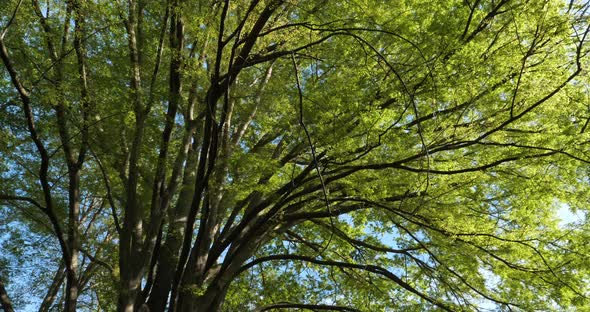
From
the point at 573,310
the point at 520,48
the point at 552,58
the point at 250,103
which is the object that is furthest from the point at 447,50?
the point at 573,310

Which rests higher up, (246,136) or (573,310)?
(246,136)

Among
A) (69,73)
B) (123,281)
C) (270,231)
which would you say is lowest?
(123,281)

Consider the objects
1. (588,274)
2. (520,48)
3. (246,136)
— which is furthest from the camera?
(246,136)

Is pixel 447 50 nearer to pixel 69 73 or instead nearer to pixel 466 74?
pixel 466 74

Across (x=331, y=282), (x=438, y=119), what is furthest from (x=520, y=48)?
(x=331, y=282)

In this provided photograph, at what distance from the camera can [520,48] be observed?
3920 millimetres

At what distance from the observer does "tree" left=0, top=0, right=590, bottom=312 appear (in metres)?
4.24

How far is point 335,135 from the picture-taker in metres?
4.59

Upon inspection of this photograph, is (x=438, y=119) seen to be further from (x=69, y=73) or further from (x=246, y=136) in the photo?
(x=69, y=73)

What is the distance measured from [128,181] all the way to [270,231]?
85.2 inches

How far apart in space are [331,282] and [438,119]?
440 centimetres

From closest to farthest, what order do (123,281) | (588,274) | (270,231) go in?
(588,274) < (123,281) < (270,231)

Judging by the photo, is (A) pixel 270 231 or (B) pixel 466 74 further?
(A) pixel 270 231

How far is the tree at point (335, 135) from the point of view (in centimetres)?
424
